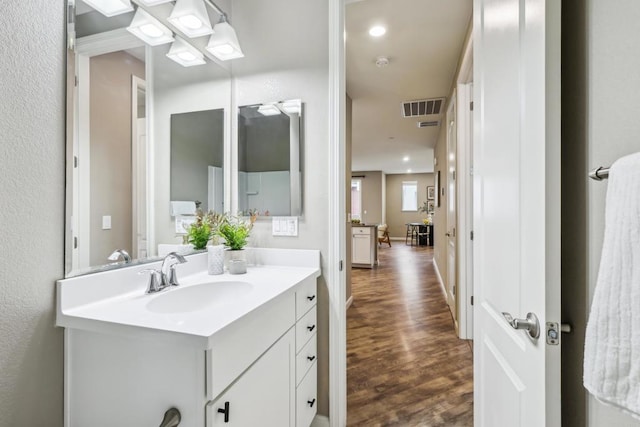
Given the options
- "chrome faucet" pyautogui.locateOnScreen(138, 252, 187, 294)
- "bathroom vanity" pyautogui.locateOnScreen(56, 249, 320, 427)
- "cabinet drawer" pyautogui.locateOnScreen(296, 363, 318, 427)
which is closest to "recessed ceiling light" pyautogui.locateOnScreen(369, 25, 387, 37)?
"bathroom vanity" pyautogui.locateOnScreen(56, 249, 320, 427)

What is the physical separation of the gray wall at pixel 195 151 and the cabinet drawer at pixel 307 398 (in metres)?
1.05

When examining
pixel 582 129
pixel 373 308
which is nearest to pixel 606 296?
pixel 582 129

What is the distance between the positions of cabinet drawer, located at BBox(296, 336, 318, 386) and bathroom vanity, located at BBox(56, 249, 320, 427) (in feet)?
0.10

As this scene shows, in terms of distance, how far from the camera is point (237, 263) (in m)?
1.58

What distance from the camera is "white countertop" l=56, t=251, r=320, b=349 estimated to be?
33.7 inches

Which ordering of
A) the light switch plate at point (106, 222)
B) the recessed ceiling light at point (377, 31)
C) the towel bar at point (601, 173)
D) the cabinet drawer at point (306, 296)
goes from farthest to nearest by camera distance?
the recessed ceiling light at point (377, 31)
the cabinet drawer at point (306, 296)
the light switch plate at point (106, 222)
the towel bar at point (601, 173)

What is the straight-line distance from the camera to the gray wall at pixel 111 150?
1.14m

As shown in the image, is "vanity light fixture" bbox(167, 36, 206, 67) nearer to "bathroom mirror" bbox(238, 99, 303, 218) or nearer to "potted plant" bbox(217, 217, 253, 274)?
"bathroom mirror" bbox(238, 99, 303, 218)

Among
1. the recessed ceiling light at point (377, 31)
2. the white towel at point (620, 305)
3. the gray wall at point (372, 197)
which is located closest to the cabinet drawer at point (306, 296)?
the white towel at point (620, 305)

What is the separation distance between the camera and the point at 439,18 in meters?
2.27

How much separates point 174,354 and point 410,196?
39.7 ft

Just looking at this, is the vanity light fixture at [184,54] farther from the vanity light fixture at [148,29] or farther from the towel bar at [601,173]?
the towel bar at [601,173]

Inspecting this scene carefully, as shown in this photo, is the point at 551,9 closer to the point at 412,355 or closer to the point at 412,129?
the point at 412,355

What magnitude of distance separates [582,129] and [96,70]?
154 cm
